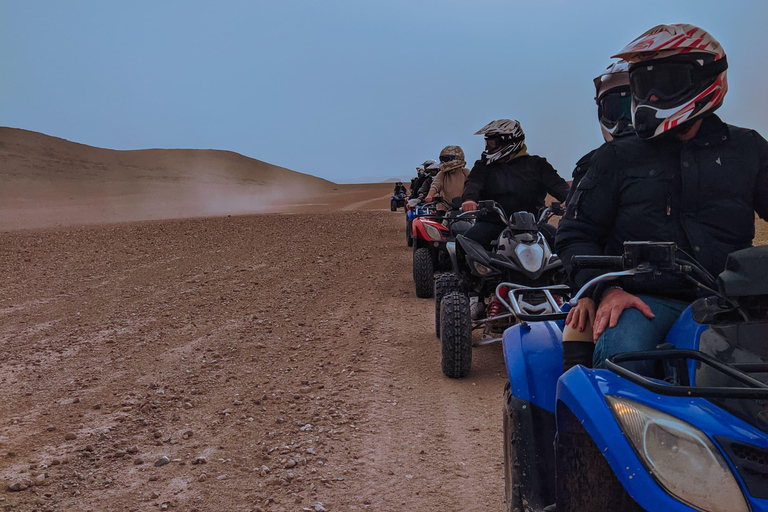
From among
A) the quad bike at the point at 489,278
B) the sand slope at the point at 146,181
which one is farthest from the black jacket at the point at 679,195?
the sand slope at the point at 146,181

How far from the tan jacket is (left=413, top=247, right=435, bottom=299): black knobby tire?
8.24 feet

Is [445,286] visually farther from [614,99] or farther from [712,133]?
[712,133]

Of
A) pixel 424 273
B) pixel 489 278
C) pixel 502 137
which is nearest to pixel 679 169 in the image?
pixel 489 278

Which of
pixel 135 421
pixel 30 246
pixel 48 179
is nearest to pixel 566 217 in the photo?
pixel 135 421

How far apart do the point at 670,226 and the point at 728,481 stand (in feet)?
3.72

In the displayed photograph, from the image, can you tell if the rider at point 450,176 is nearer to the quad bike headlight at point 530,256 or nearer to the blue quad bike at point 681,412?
the quad bike headlight at point 530,256

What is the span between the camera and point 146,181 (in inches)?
3499

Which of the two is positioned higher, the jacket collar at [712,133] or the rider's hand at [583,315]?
the jacket collar at [712,133]

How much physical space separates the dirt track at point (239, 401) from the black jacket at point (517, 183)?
1492 mm

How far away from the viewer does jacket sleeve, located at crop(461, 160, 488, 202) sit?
7156 millimetres

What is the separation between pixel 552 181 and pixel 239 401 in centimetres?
371

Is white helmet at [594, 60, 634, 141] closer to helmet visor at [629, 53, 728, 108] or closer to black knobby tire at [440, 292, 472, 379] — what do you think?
black knobby tire at [440, 292, 472, 379]

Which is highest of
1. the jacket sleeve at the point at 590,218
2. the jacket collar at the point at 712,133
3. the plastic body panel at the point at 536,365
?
the jacket collar at the point at 712,133

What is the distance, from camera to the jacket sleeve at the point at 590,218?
2699 millimetres
